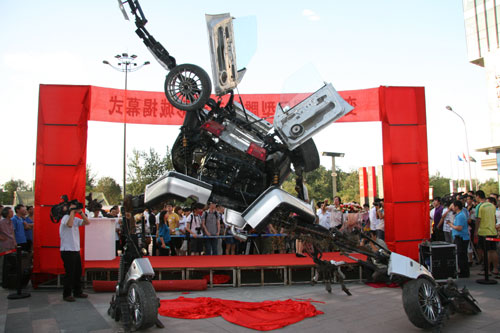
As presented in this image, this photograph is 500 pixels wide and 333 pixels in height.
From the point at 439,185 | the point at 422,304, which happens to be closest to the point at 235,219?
the point at 422,304

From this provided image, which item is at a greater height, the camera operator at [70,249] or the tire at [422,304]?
the camera operator at [70,249]

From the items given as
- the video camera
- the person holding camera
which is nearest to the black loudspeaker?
the person holding camera

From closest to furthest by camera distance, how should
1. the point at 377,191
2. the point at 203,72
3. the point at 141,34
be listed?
the point at 203,72, the point at 141,34, the point at 377,191

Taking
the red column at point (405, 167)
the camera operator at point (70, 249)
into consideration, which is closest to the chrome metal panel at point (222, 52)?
the camera operator at point (70, 249)

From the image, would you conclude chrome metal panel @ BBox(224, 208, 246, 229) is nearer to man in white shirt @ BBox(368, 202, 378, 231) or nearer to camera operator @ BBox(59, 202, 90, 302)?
camera operator @ BBox(59, 202, 90, 302)

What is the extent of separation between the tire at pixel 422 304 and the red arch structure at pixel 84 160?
3022 millimetres

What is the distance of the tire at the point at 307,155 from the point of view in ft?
19.4

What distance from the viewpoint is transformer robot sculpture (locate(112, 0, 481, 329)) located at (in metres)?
5.21

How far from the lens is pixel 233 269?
27.4 ft

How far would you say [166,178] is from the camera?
Answer: 16.8 ft

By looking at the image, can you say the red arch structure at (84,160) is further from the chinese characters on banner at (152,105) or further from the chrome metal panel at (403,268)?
the chrome metal panel at (403,268)

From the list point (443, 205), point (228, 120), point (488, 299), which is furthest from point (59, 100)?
point (443, 205)

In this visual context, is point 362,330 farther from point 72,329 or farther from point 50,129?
point 50,129

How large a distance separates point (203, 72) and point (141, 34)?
49.1 inches
